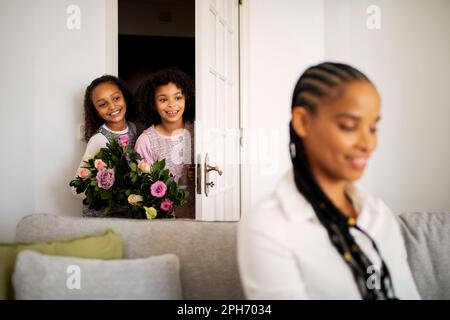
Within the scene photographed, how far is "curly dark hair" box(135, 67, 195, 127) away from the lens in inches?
80.8

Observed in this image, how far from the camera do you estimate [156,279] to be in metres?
0.94

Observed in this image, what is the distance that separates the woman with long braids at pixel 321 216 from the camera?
690 mm

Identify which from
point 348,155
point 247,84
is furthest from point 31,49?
point 348,155

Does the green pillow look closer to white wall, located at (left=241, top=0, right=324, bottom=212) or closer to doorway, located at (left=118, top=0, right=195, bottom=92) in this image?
white wall, located at (left=241, top=0, right=324, bottom=212)

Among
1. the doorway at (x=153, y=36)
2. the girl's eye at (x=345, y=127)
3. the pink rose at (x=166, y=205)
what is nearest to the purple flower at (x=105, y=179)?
the pink rose at (x=166, y=205)

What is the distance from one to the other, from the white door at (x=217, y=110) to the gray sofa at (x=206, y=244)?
758 millimetres

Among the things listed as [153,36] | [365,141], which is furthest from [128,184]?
[153,36]

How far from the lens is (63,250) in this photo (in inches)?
39.4

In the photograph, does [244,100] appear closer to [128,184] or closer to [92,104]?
[92,104]

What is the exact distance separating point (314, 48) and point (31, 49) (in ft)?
5.27

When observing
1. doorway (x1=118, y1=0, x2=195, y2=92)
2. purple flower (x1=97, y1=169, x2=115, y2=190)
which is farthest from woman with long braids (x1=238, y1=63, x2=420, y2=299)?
doorway (x1=118, y1=0, x2=195, y2=92)

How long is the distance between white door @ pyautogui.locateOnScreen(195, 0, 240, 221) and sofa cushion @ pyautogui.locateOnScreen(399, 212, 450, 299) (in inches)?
38.6
